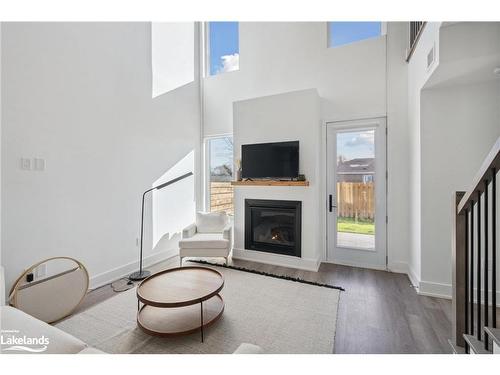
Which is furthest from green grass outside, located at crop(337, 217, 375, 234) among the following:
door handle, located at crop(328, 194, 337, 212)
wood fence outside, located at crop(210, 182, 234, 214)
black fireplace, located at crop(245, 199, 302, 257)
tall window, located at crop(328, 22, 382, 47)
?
tall window, located at crop(328, 22, 382, 47)

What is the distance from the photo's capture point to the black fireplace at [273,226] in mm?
3568

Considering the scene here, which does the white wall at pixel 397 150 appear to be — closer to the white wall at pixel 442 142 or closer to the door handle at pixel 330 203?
the white wall at pixel 442 142

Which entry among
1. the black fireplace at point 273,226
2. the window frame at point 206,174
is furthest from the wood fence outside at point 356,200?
the window frame at point 206,174

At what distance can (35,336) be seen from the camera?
1.38m

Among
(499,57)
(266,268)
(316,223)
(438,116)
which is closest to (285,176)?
(316,223)

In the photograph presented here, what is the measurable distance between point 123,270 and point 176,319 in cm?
155

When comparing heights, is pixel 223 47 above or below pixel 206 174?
above

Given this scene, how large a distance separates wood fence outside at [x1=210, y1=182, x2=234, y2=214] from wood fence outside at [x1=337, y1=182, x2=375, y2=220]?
203 cm

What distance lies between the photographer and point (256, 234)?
152 inches

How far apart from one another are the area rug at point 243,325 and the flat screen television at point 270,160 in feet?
5.24

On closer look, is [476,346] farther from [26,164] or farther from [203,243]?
[26,164]

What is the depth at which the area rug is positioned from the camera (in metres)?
1.83

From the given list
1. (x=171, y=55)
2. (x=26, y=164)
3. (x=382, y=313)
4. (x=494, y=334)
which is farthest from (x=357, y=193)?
(x=26, y=164)

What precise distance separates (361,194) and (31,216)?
403 cm
